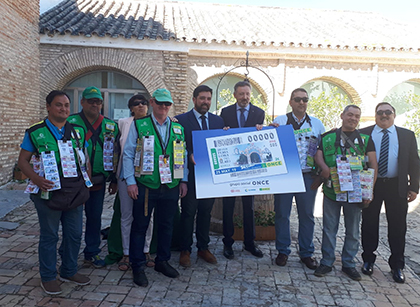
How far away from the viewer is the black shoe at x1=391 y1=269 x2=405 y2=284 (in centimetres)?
419

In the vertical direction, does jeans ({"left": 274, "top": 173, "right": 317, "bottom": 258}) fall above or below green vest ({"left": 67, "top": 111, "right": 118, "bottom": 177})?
below

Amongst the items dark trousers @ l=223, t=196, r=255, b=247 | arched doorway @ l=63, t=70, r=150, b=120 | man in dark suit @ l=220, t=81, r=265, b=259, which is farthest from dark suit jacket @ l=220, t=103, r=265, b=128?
arched doorway @ l=63, t=70, r=150, b=120

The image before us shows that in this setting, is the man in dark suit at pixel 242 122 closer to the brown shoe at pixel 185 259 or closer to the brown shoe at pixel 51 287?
the brown shoe at pixel 185 259

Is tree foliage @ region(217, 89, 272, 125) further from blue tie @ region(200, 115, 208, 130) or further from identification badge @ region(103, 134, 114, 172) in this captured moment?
identification badge @ region(103, 134, 114, 172)

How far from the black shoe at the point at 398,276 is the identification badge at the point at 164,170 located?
9.81ft

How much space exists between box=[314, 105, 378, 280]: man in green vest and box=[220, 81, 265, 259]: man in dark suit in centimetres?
93

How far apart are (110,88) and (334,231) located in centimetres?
1051

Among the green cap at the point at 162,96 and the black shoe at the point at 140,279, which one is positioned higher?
the green cap at the point at 162,96

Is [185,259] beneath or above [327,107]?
beneath

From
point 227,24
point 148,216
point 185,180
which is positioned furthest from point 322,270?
point 227,24

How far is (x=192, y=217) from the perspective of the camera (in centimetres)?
447

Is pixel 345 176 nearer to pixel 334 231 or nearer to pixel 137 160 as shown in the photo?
pixel 334 231

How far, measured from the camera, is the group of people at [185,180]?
148 inches

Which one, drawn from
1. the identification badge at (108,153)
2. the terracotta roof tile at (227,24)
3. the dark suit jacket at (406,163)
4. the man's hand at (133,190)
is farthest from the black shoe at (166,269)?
the terracotta roof tile at (227,24)
